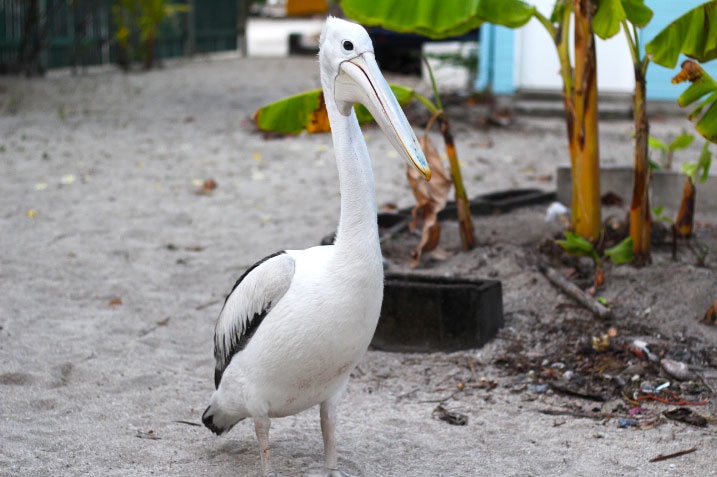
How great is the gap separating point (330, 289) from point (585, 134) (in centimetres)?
253

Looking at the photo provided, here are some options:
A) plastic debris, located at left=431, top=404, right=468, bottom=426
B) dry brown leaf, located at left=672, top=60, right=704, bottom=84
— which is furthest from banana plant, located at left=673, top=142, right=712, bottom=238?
plastic debris, located at left=431, top=404, right=468, bottom=426

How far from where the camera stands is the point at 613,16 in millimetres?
4191

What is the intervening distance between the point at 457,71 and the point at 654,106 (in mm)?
4188

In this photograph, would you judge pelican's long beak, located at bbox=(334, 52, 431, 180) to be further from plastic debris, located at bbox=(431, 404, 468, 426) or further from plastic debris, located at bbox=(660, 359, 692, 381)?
plastic debris, located at bbox=(660, 359, 692, 381)

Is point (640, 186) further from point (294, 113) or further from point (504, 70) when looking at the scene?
point (504, 70)

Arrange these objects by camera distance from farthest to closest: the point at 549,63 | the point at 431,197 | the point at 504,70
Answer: the point at 504,70, the point at 549,63, the point at 431,197

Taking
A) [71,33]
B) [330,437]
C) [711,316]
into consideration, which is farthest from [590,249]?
[71,33]

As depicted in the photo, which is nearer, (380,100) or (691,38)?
(380,100)

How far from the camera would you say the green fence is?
45.2 feet

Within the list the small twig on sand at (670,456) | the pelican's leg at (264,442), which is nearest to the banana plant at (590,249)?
the small twig on sand at (670,456)

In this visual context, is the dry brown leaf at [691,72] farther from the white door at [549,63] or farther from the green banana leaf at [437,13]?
the white door at [549,63]

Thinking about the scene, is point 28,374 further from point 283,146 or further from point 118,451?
point 283,146

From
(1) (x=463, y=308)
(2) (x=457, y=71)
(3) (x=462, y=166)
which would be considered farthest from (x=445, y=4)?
(2) (x=457, y=71)

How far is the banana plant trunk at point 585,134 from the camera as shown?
475cm
